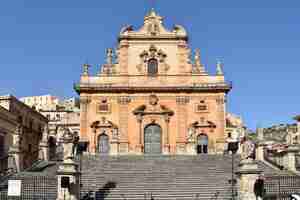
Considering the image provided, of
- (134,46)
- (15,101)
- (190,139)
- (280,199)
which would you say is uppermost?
(134,46)

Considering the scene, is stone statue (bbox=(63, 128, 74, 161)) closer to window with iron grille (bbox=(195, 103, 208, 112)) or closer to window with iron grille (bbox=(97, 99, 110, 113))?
window with iron grille (bbox=(97, 99, 110, 113))

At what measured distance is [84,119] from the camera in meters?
40.1

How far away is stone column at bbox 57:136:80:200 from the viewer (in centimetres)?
1941

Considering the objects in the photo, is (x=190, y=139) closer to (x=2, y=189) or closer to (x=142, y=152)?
(x=142, y=152)

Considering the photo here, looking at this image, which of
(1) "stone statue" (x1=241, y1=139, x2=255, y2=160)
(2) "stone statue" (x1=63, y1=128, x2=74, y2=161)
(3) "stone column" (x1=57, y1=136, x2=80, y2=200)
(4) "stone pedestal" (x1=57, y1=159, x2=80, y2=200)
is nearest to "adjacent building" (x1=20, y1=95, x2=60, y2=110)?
(2) "stone statue" (x1=63, y1=128, x2=74, y2=161)

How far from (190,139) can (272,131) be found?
4945 centimetres

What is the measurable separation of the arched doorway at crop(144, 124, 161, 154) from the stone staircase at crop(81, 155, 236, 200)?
375 inches

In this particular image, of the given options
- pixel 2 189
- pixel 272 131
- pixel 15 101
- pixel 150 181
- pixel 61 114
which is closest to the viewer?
pixel 2 189

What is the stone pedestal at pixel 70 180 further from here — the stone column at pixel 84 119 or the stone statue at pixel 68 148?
the stone column at pixel 84 119

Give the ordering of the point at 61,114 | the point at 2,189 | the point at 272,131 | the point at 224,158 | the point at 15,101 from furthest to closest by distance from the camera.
→ the point at 272,131, the point at 61,114, the point at 15,101, the point at 224,158, the point at 2,189

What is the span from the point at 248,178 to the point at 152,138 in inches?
836

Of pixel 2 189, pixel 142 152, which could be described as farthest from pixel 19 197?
pixel 142 152

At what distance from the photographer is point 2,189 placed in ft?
71.9

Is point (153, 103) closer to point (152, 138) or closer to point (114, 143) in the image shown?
point (152, 138)
